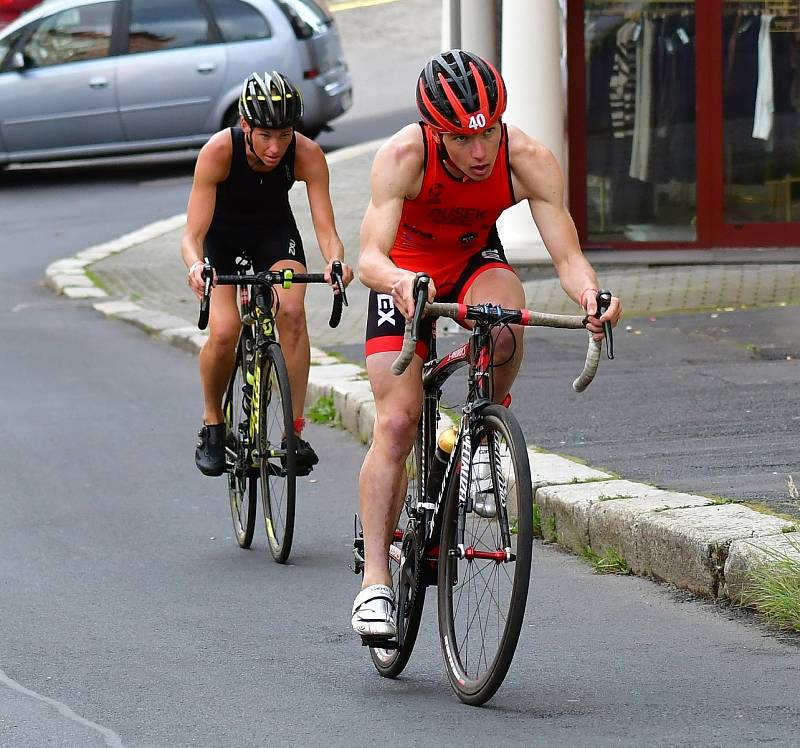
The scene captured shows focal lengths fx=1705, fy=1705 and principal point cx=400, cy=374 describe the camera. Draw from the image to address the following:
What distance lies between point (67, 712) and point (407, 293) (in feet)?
5.27

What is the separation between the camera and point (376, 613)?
504 cm

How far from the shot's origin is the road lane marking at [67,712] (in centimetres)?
469

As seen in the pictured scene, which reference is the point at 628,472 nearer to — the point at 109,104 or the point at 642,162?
the point at 642,162

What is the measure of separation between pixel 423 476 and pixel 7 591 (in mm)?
2067

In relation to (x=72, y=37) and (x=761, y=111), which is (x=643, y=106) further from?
(x=72, y=37)

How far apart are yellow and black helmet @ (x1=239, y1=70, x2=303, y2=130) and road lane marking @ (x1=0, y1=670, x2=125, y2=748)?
2545mm

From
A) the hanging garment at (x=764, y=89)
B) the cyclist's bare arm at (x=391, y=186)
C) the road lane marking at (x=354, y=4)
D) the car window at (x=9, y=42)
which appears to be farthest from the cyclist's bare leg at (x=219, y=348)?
the road lane marking at (x=354, y=4)

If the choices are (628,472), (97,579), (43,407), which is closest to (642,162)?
(43,407)

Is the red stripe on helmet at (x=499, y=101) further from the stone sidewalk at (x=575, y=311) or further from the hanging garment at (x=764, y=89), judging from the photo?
the hanging garment at (x=764, y=89)

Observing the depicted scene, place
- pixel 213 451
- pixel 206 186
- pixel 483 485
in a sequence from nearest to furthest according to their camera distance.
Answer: pixel 483 485, pixel 206 186, pixel 213 451

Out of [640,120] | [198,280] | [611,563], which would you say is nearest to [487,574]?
[611,563]

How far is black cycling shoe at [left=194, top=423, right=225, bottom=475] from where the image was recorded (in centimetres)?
743

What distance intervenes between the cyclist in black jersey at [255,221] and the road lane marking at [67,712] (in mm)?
1931

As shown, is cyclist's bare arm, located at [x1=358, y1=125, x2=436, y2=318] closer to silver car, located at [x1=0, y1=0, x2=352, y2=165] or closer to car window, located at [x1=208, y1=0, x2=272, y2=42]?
silver car, located at [x1=0, y1=0, x2=352, y2=165]
